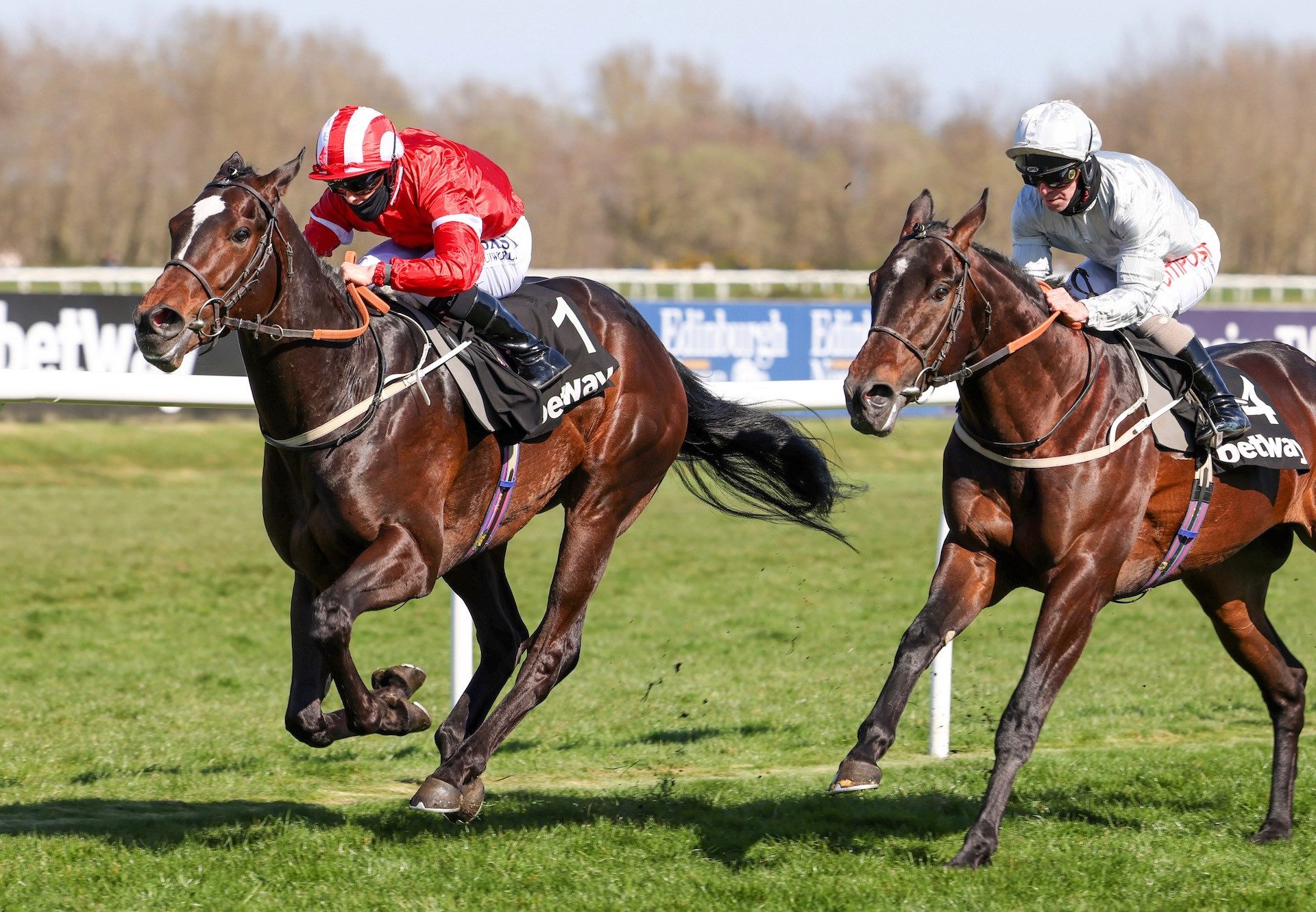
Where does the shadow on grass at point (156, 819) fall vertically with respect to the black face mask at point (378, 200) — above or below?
below

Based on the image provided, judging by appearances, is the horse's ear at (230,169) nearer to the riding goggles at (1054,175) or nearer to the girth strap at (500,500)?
the girth strap at (500,500)

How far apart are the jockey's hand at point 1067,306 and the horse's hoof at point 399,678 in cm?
208

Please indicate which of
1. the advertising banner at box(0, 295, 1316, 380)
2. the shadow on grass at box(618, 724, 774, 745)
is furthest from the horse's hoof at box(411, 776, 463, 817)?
the advertising banner at box(0, 295, 1316, 380)

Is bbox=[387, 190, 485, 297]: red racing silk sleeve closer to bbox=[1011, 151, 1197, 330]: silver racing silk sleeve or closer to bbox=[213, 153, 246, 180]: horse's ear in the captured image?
bbox=[213, 153, 246, 180]: horse's ear

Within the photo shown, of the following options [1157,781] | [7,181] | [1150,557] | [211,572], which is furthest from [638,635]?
[7,181]

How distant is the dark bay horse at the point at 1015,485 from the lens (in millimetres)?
4008

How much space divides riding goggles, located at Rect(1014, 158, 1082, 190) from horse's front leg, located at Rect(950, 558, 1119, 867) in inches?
41.9

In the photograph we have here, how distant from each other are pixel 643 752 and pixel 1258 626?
2.33 metres

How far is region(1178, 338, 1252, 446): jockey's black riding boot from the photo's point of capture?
4539mm

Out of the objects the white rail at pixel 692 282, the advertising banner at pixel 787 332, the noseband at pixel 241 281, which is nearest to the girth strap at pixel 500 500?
the noseband at pixel 241 281

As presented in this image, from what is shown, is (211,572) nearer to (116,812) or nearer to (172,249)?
(116,812)

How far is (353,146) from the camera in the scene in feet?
13.8

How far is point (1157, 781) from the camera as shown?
524 centimetres

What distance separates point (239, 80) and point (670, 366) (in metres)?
35.9
